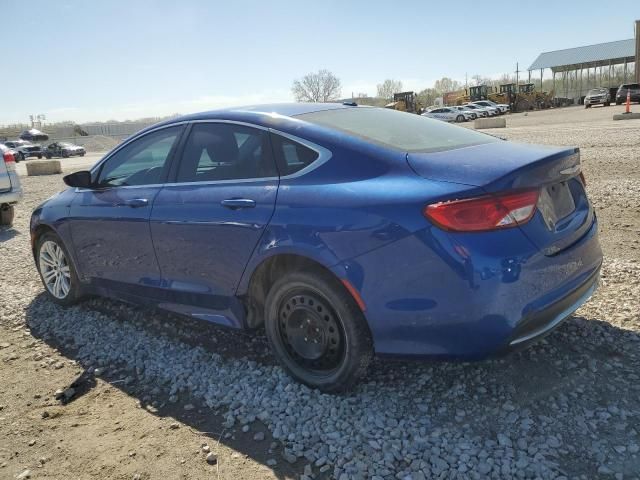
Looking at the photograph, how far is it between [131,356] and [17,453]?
1.06 metres

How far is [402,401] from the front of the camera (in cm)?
293

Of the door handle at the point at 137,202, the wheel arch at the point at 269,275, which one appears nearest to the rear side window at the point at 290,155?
the wheel arch at the point at 269,275

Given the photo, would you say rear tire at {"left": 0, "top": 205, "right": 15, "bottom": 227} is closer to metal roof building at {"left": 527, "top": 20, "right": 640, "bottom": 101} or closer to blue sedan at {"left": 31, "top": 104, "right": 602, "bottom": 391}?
blue sedan at {"left": 31, "top": 104, "right": 602, "bottom": 391}

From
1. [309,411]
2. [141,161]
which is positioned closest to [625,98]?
[141,161]

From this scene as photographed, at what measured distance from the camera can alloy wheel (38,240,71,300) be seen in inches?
188

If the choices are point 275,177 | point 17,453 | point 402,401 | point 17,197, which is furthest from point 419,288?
point 17,197

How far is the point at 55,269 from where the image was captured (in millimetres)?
4875

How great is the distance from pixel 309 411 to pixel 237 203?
4.19 ft

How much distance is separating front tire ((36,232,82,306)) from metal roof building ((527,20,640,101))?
234 feet

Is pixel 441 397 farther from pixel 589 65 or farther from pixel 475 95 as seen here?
pixel 589 65

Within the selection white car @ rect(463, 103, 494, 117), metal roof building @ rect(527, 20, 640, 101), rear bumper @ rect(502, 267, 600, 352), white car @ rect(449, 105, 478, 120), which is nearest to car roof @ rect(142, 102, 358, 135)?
rear bumper @ rect(502, 267, 600, 352)

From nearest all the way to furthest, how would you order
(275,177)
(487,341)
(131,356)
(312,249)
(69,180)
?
(487,341) → (312,249) → (275,177) → (131,356) → (69,180)

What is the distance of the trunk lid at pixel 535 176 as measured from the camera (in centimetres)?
251

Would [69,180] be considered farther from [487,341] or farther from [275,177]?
[487,341]
